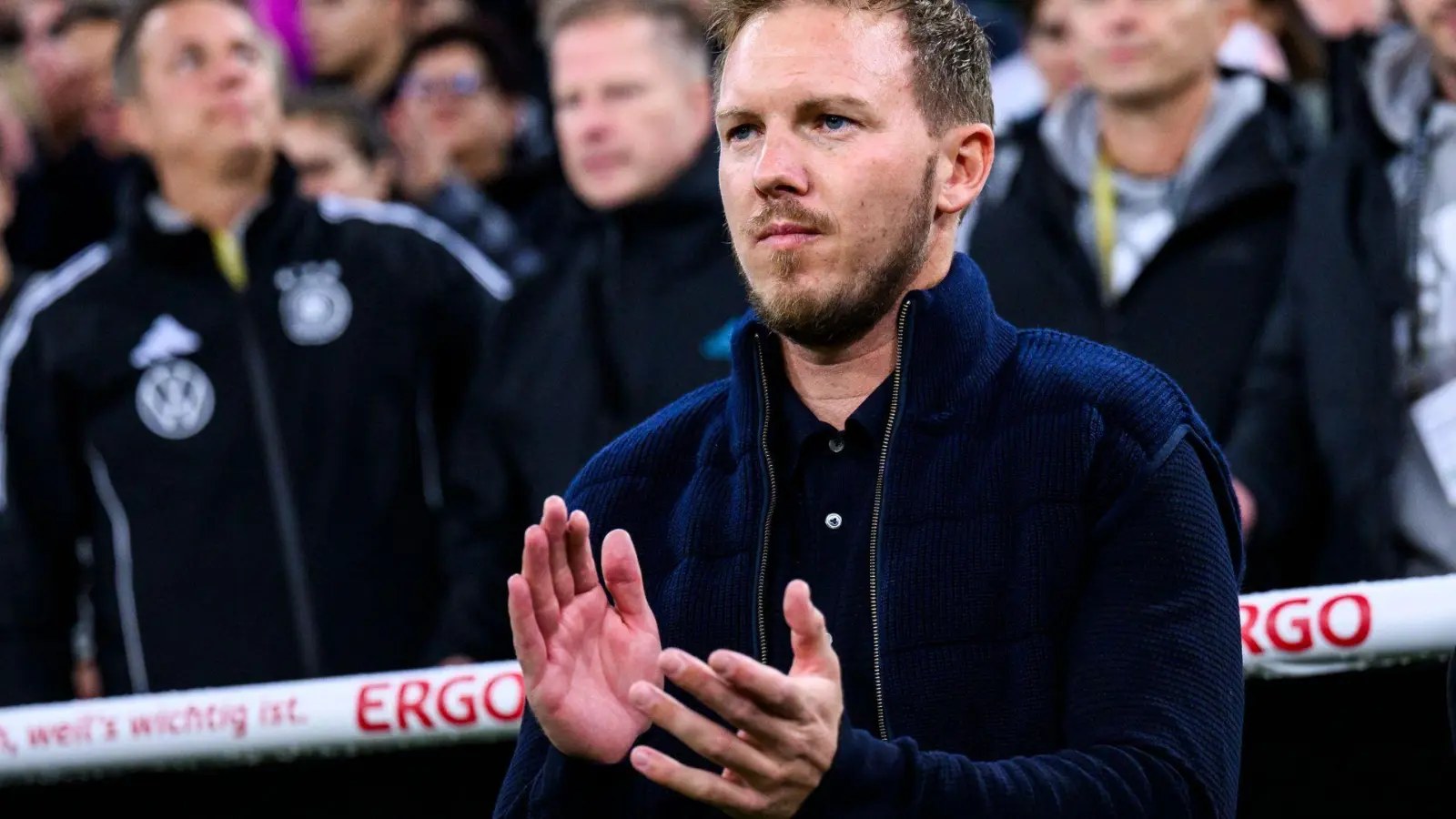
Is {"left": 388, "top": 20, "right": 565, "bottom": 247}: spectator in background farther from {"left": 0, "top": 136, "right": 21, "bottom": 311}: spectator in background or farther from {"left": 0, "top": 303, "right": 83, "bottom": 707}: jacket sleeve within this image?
{"left": 0, "top": 303, "right": 83, "bottom": 707}: jacket sleeve

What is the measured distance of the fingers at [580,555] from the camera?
2434mm

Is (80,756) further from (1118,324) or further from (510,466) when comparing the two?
(1118,324)

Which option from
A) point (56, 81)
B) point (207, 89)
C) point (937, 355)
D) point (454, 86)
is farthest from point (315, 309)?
point (56, 81)

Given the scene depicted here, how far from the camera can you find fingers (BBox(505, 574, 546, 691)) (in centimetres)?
240

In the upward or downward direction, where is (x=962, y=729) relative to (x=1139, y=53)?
downward

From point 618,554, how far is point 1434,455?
2202mm

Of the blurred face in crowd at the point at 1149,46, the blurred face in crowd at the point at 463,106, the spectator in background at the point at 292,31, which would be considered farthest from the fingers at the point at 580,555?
the spectator in background at the point at 292,31

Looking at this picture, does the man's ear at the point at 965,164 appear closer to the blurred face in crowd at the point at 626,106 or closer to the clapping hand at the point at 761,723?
the clapping hand at the point at 761,723

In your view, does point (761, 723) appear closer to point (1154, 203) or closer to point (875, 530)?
point (875, 530)

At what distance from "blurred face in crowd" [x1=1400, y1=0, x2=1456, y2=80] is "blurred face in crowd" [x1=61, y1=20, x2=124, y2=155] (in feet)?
16.4

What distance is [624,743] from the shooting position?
98.2 inches

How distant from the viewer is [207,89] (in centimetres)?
555

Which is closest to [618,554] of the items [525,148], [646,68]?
[646,68]

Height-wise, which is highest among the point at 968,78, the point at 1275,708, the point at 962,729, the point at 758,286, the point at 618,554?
the point at 968,78
